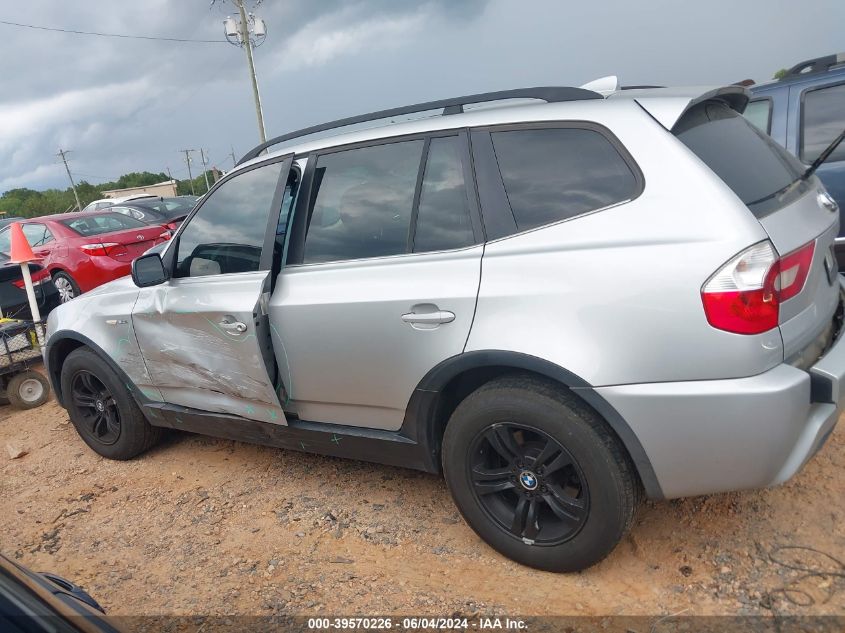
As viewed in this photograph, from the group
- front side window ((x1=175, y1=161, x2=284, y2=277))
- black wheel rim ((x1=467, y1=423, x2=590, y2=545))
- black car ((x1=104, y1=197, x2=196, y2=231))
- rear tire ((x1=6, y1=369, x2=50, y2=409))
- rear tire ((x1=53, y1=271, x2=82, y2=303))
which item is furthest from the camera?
black car ((x1=104, y1=197, x2=196, y2=231))

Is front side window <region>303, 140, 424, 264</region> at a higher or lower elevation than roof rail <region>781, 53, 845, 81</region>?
lower

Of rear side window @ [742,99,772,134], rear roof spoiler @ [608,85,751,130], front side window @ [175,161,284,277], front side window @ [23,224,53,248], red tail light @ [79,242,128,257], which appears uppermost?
rear roof spoiler @ [608,85,751,130]

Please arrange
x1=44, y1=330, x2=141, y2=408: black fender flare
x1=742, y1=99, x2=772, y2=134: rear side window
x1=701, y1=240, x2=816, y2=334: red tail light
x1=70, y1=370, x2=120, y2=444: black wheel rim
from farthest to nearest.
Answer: x1=742, y1=99, x2=772, y2=134: rear side window, x1=70, y1=370, x2=120, y2=444: black wheel rim, x1=44, y1=330, x2=141, y2=408: black fender flare, x1=701, y1=240, x2=816, y2=334: red tail light

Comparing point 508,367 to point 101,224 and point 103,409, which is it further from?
point 101,224

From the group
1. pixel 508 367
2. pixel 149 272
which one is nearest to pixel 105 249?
pixel 149 272

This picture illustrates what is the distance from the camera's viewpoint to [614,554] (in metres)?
2.69

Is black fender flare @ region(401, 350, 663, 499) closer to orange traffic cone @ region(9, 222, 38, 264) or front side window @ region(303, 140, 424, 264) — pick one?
front side window @ region(303, 140, 424, 264)

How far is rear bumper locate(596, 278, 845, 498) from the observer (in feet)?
6.81

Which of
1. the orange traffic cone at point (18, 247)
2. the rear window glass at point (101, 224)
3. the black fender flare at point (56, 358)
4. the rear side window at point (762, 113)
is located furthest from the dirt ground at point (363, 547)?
the rear window glass at point (101, 224)

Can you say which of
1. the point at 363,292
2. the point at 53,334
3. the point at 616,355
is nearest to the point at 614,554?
the point at 616,355

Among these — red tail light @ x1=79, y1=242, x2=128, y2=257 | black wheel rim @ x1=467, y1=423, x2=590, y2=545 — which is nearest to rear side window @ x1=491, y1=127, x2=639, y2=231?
black wheel rim @ x1=467, y1=423, x2=590, y2=545

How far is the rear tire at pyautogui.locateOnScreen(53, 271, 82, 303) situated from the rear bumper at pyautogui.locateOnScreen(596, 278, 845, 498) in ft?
28.7

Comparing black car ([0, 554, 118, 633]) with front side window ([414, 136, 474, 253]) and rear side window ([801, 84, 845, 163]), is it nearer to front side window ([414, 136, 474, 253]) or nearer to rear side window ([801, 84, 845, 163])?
front side window ([414, 136, 474, 253])

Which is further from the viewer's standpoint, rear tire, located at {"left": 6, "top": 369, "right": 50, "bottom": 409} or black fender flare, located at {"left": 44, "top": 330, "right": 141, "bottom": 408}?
rear tire, located at {"left": 6, "top": 369, "right": 50, "bottom": 409}
